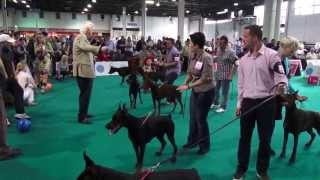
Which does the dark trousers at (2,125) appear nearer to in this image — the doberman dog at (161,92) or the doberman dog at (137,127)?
the doberman dog at (137,127)

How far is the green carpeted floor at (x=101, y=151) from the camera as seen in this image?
384 cm

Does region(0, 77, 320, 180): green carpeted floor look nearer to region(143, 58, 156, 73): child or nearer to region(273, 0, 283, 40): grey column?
region(143, 58, 156, 73): child

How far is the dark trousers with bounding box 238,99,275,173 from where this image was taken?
125 inches

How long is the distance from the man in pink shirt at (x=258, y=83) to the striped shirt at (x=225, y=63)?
11.1 ft

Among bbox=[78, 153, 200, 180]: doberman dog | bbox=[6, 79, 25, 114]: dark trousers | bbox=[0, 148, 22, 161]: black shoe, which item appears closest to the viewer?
bbox=[78, 153, 200, 180]: doberman dog

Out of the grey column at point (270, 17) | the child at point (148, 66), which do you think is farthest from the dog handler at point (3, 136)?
the grey column at point (270, 17)

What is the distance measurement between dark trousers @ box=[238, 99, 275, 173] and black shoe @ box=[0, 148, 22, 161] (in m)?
2.90

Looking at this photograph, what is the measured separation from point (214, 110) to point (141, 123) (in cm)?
379

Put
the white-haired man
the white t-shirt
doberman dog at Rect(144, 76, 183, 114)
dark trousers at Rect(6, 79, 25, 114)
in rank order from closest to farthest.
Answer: the white-haired man → dark trousers at Rect(6, 79, 25, 114) → doberman dog at Rect(144, 76, 183, 114) → the white t-shirt

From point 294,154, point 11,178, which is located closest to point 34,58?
point 11,178

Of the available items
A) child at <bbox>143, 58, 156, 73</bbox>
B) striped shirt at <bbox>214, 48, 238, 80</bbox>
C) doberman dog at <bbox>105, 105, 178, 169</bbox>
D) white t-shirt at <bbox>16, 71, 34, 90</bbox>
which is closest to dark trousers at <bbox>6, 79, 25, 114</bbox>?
white t-shirt at <bbox>16, 71, 34, 90</bbox>

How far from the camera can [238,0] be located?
89.7ft

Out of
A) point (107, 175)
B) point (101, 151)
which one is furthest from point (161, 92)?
point (107, 175)

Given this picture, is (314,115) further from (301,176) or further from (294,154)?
(301,176)
